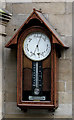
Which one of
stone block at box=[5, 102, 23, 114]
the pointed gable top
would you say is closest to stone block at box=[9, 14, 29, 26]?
the pointed gable top

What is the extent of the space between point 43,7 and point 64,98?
130 cm

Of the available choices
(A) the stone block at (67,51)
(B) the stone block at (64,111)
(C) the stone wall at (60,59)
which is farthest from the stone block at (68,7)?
(B) the stone block at (64,111)

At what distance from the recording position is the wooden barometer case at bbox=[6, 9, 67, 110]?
523 cm

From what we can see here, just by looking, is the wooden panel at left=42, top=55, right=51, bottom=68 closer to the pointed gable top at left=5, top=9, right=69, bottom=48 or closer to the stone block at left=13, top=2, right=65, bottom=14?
the pointed gable top at left=5, top=9, right=69, bottom=48

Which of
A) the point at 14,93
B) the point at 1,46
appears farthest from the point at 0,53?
the point at 14,93

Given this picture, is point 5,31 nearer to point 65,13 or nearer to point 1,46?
point 1,46

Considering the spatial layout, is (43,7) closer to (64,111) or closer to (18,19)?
(18,19)

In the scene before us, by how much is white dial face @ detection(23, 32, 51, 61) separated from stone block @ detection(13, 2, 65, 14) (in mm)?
476

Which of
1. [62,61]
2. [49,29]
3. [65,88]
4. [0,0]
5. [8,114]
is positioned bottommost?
[8,114]

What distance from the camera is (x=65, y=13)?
560cm

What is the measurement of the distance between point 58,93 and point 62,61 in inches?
17.5

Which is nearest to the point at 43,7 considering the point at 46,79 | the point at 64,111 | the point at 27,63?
the point at 27,63

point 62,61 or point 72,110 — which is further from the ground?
point 62,61

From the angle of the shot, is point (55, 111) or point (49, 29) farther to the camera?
point (55, 111)
